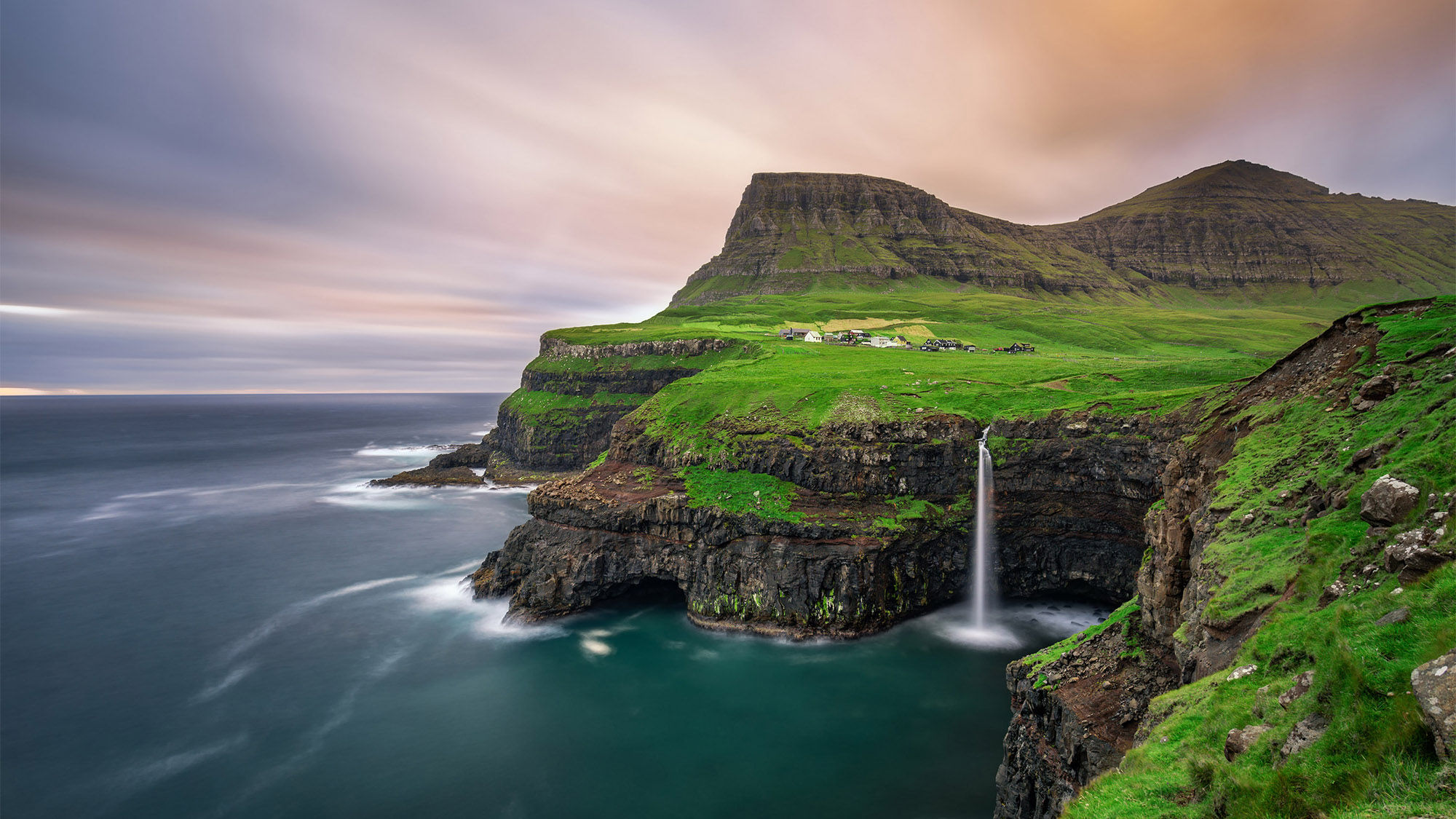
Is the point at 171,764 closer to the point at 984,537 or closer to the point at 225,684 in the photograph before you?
the point at 225,684

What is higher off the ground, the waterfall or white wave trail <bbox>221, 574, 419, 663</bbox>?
the waterfall

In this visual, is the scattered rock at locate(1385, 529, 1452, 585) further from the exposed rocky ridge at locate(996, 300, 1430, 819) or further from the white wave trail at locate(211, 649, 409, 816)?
the white wave trail at locate(211, 649, 409, 816)

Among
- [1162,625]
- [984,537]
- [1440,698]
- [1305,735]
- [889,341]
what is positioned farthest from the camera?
[889,341]

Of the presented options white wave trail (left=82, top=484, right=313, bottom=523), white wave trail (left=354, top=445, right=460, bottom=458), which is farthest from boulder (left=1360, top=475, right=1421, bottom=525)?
white wave trail (left=354, top=445, right=460, bottom=458)

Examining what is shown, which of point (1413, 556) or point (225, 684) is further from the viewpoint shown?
point (225, 684)

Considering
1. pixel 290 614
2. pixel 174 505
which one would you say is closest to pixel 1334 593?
pixel 290 614

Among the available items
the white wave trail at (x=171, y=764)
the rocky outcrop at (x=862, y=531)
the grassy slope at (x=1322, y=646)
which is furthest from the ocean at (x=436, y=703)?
the grassy slope at (x=1322, y=646)

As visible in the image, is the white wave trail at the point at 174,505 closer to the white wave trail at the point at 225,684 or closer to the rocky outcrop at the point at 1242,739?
the white wave trail at the point at 225,684
